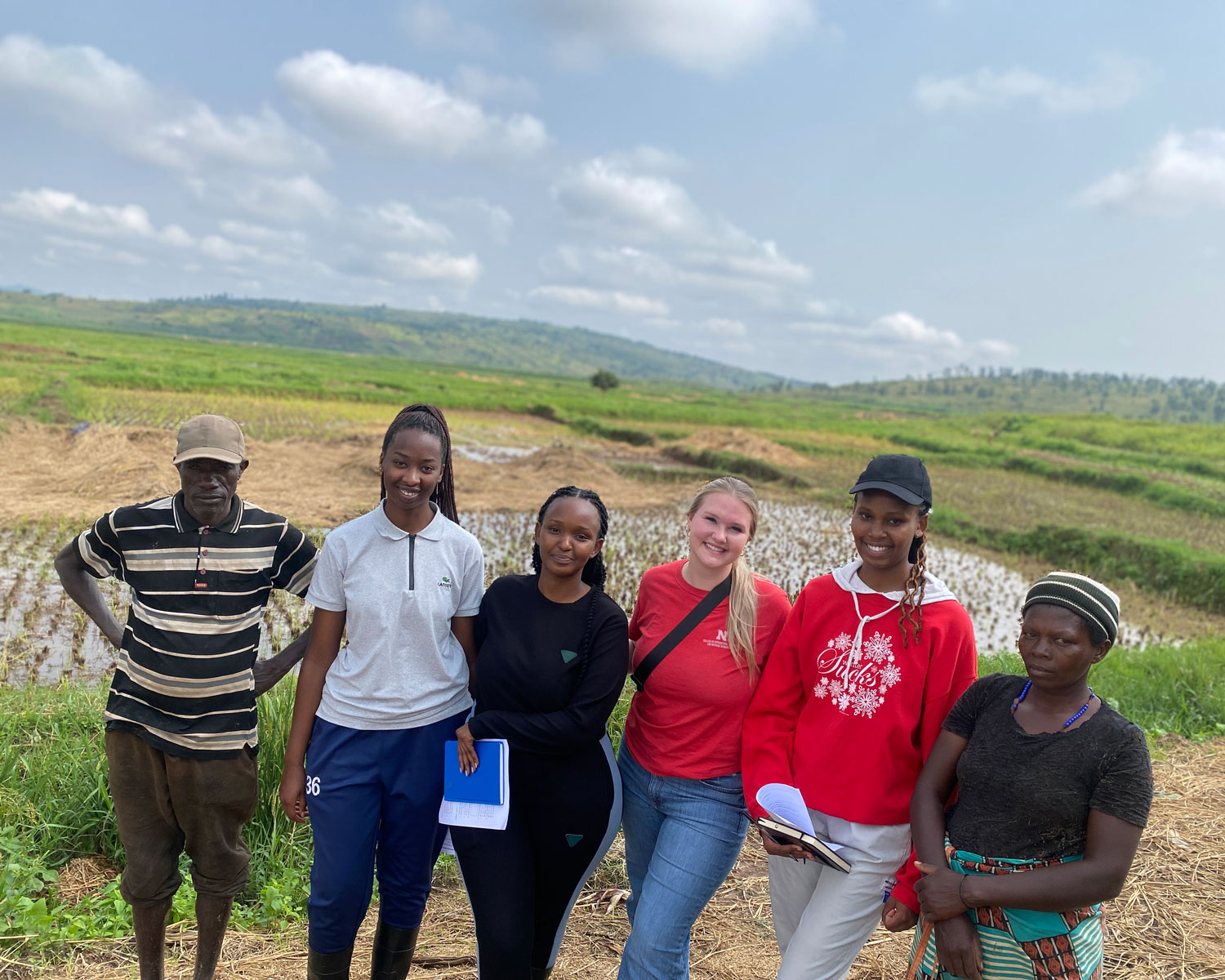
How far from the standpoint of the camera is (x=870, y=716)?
2.21m

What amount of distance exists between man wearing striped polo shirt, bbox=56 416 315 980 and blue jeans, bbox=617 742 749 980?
1.36 meters

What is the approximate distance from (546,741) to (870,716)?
0.94 metres

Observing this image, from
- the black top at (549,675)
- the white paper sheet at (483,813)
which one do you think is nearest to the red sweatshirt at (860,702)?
the black top at (549,675)

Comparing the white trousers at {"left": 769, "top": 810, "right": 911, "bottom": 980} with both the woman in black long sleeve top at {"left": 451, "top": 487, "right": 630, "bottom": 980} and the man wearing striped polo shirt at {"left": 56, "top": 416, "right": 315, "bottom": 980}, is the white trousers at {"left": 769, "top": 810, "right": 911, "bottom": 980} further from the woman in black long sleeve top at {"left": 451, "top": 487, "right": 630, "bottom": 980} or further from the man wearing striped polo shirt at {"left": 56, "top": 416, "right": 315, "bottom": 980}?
the man wearing striped polo shirt at {"left": 56, "top": 416, "right": 315, "bottom": 980}

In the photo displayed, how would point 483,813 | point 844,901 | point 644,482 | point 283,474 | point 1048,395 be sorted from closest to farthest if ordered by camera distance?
point 844,901, point 483,813, point 283,474, point 644,482, point 1048,395

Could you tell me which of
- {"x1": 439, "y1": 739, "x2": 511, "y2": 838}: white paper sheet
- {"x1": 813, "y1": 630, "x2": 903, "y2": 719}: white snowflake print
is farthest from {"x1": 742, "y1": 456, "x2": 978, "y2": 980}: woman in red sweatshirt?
{"x1": 439, "y1": 739, "x2": 511, "y2": 838}: white paper sheet

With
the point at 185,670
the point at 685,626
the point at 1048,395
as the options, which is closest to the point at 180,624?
the point at 185,670

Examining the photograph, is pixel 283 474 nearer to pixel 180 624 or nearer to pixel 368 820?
pixel 180 624

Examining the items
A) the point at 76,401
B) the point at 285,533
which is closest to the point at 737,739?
the point at 285,533

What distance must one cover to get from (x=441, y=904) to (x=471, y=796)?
149cm

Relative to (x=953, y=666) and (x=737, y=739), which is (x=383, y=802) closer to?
(x=737, y=739)

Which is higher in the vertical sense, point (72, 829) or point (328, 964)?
point (328, 964)

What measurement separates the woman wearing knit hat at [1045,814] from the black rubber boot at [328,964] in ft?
5.73

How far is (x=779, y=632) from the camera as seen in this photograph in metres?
2.45
